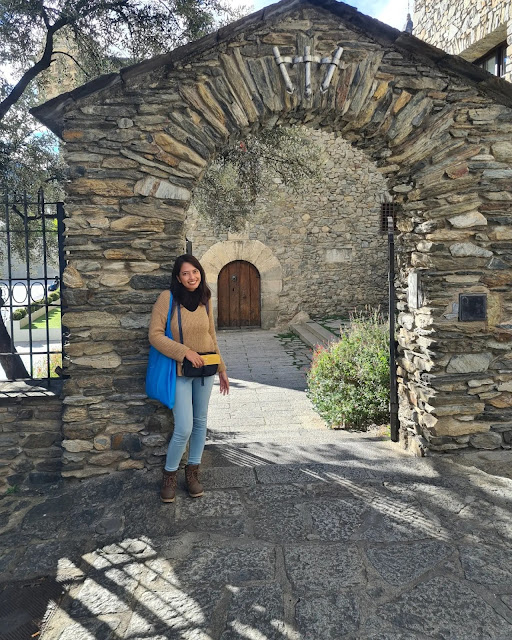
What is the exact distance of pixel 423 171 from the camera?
3602 mm

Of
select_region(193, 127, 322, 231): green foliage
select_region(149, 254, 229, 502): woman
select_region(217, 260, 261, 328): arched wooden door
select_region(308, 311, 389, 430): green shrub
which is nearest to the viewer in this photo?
select_region(149, 254, 229, 502): woman

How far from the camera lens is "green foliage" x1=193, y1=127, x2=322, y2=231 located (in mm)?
6719

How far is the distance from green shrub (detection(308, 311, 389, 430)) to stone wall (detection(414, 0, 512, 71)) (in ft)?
12.6

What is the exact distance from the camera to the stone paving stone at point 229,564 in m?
2.39

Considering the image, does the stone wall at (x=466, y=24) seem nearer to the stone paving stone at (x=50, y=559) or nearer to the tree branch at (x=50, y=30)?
the tree branch at (x=50, y=30)

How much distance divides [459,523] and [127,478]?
2.15 metres

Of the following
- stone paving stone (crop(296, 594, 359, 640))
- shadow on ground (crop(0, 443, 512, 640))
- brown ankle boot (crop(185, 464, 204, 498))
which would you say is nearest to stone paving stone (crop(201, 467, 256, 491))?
shadow on ground (crop(0, 443, 512, 640))

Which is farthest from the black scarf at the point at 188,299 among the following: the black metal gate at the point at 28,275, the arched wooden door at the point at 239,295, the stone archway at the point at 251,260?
the arched wooden door at the point at 239,295

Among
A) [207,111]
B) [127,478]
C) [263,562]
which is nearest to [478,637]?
[263,562]

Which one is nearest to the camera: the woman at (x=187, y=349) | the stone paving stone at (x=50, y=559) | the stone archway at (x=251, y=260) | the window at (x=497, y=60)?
the stone paving stone at (x=50, y=559)

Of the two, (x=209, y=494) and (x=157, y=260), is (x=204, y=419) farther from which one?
(x=157, y=260)

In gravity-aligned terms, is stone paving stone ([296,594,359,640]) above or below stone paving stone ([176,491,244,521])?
below

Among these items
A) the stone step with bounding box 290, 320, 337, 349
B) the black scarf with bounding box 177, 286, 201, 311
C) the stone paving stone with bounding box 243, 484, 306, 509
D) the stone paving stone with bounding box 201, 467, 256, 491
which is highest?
the black scarf with bounding box 177, 286, 201, 311

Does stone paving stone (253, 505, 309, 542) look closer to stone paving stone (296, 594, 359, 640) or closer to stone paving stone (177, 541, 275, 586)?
stone paving stone (177, 541, 275, 586)
